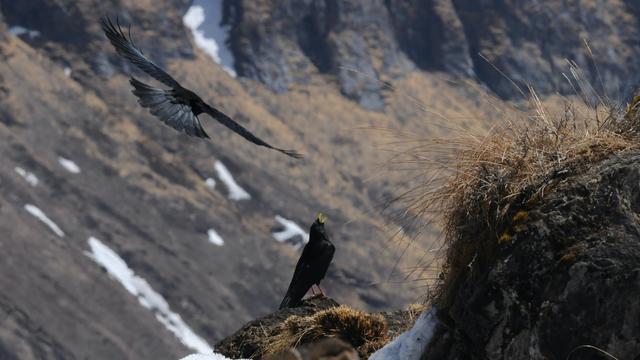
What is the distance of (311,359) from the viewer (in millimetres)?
3850

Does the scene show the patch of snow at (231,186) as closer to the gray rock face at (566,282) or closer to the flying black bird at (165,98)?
the flying black bird at (165,98)

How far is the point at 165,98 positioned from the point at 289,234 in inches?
7161

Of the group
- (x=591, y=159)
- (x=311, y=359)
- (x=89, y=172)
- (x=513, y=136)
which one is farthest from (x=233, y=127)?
(x=89, y=172)

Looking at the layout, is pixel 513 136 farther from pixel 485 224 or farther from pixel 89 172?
pixel 89 172

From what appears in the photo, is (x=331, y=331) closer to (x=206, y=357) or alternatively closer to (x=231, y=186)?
(x=206, y=357)

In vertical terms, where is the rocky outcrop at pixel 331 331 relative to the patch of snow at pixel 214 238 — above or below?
below

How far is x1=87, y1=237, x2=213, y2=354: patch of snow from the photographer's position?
15662 cm

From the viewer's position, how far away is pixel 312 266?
13.3 metres

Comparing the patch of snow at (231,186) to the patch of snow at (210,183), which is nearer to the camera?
the patch of snow at (231,186)

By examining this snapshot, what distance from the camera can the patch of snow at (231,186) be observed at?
196 meters

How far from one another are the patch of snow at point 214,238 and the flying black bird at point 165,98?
174 metres

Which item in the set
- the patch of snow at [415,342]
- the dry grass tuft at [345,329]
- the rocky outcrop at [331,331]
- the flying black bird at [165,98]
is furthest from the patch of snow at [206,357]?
the patch of snow at [415,342]

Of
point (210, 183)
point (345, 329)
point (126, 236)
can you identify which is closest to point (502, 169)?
point (345, 329)

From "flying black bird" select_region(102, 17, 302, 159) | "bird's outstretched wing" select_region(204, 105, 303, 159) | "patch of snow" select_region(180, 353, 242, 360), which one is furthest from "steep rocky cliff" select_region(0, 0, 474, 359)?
"bird's outstretched wing" select_region(204, 105, 303, 159)
